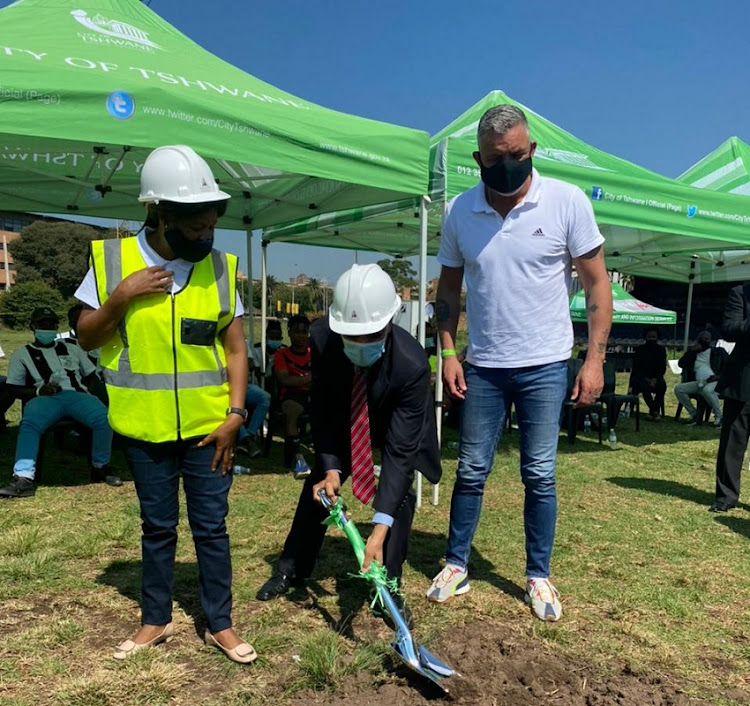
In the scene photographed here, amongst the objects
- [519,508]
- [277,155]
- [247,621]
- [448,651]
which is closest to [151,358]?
[247,621]

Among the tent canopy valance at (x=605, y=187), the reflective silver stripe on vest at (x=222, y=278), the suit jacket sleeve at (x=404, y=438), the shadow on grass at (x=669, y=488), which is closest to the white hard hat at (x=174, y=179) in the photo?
the reflective silver stripe on vest at (x=222, y=278)

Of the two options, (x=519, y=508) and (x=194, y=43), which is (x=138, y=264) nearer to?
(x=519, y=508)

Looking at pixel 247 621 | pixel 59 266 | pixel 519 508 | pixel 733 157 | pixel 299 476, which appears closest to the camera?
pixel 247 621

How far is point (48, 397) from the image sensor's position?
195 inches

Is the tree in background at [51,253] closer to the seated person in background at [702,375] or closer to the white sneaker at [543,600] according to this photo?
the seated person in background at [702,375]

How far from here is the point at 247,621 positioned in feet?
8.97

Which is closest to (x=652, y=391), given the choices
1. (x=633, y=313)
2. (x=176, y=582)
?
(x=176, y=582)

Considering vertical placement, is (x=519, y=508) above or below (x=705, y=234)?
below

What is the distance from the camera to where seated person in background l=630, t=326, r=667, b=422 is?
31.6 ft

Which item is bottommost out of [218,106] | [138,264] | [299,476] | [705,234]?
[299,476]

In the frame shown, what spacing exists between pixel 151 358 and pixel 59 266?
44579mm

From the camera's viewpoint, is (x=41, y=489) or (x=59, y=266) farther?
(x=59, y=266)

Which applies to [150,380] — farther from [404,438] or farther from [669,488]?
[669,488]

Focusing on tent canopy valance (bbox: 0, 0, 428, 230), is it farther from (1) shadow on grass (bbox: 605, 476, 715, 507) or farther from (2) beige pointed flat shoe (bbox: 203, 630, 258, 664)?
(1) shadow on grass (bbox: 605, 476, 715, 507)
